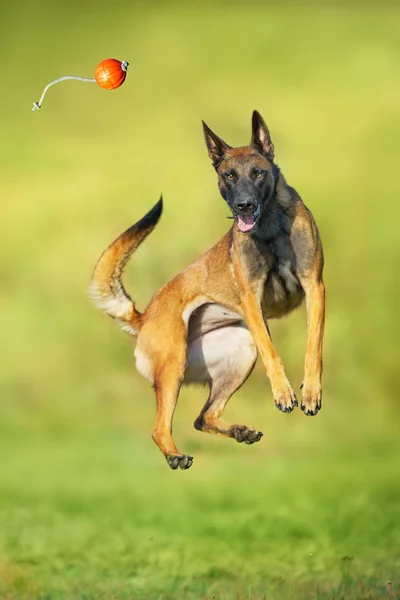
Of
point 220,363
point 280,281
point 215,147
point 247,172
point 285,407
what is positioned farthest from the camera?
point 220,363

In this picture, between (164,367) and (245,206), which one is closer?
(245,206)

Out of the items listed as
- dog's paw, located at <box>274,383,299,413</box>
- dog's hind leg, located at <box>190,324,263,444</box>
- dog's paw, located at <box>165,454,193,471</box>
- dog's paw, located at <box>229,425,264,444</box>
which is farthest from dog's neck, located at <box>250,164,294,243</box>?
dog's paw, located at <box>165,454,193,471</box>

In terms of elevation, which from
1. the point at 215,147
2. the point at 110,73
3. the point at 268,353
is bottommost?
the point at 268,353

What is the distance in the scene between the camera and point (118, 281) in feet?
16.5

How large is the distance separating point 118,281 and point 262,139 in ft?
3.15

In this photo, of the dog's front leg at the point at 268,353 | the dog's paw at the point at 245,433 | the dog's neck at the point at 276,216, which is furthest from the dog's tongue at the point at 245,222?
the dog's paw at the point at 245,433

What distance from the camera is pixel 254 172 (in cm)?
443

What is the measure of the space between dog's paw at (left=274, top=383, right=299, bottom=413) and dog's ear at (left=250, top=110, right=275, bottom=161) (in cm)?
91

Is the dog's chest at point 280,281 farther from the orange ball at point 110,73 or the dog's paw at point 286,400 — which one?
the orange ball at point 110,73

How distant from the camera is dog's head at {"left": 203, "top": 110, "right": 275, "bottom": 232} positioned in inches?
169

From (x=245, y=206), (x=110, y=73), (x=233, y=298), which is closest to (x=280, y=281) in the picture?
(x=233, y=298)

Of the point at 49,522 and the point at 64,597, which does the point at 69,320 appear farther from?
the point at 64,597

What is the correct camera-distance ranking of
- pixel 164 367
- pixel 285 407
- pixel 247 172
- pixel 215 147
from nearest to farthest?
1. pixel 285 407
2. pixel 247 172
3. pixel 215 147
4. pixel 164 367

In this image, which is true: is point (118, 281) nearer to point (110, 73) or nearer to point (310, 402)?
point (110, 73)
